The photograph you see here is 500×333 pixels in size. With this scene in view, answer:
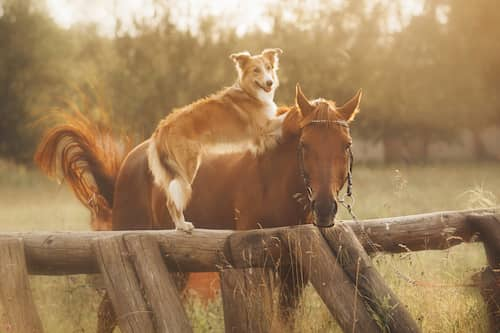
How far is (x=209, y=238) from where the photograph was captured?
4750 millimetres

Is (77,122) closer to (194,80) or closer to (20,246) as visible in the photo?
(20,246)

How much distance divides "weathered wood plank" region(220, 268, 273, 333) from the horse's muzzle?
536mm

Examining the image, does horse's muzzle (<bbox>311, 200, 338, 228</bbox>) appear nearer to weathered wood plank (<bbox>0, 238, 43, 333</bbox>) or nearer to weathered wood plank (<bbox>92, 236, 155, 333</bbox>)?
weathered wood plank (<bbox>92, 236, 155, 333</bbox>)

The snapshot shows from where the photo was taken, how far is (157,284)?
4.64 m

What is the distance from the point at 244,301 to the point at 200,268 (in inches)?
16.4

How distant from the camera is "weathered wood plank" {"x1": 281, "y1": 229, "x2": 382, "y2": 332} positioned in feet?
14.5

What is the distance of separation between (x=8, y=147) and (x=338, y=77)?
14.5 meters

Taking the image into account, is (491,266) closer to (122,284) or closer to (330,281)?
(330,281)

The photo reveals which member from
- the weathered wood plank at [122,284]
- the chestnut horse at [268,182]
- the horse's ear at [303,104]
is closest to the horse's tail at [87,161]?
the chestnut horse at [268,182]

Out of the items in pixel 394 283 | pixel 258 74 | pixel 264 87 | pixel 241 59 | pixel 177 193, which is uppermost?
pixel 241 59

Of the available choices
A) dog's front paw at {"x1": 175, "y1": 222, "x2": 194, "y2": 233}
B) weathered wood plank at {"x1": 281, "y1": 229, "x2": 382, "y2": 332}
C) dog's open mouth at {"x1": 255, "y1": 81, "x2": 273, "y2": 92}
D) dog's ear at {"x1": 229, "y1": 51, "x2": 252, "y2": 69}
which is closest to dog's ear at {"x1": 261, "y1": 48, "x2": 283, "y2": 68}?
dog's ear at {"x1": 229, "y1": 51, "x2": 252, "y2": 69}

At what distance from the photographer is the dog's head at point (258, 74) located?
6.14m

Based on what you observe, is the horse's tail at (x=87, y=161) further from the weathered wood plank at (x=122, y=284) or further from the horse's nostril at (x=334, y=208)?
the horse's nostril at (x=334, y=208)

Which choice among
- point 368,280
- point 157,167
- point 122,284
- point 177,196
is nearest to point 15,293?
point 122,284
